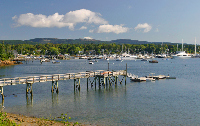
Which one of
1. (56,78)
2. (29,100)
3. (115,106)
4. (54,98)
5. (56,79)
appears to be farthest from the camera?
(56,78)

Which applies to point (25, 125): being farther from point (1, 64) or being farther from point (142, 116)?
point (1, 64)

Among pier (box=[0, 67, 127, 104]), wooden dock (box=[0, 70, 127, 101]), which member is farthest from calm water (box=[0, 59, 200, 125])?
wooden dock (box=[0, 70, 127, 101])

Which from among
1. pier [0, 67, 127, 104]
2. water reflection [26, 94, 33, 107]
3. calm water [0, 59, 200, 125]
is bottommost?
calm water [0, 59, 200, 125]

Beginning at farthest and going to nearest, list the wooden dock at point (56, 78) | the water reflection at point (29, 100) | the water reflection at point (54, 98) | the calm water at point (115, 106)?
the wooden dock at point (56, 78), the water reflection at point (54, 98), the water reflection at point (29, 100), the calm water at point (115, 106)

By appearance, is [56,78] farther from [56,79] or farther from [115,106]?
[115,106]

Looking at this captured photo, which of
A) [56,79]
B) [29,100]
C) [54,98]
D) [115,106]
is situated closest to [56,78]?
[56,79]

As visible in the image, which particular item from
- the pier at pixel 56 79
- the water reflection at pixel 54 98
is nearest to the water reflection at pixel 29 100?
the pier at pixel 56 79

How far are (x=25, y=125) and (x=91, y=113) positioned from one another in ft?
41.3

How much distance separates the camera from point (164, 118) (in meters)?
36.5

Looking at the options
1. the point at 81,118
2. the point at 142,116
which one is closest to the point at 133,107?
the point at 142,116

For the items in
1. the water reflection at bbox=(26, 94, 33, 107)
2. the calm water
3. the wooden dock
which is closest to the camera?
the calm water

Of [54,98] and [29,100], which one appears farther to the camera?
[54,98]

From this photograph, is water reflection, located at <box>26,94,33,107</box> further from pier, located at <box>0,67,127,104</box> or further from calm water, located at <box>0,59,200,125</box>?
pier, located at <box>0,67,127,104</box>

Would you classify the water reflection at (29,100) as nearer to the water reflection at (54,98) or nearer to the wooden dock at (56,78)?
the wooden dock at (56,78)
